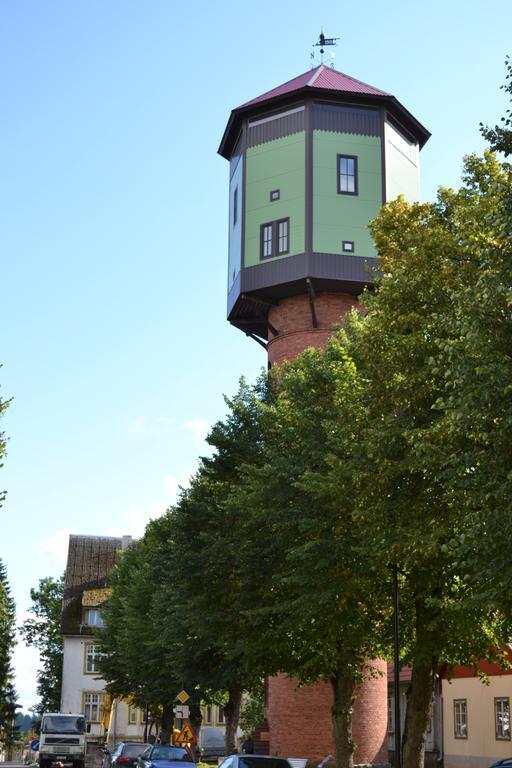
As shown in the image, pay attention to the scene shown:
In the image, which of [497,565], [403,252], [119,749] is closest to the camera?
[497,565]

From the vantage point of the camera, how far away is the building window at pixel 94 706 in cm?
8669

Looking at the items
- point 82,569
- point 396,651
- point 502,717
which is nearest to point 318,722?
point 502,717

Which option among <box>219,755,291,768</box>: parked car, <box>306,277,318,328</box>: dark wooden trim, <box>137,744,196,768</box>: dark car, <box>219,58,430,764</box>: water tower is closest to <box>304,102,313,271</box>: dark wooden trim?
<box>219,58,430,764</box>: water tower

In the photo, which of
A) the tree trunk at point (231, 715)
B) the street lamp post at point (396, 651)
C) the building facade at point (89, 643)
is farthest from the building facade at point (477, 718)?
the building facade at point (89, 643)

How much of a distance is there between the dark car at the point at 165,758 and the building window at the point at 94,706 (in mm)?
58249

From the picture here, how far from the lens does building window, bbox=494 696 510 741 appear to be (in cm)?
4006

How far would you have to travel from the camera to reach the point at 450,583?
2378cm

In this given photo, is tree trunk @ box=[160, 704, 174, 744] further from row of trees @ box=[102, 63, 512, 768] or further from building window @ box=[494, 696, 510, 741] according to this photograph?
building window @ box=[494, 696, 510, 741]

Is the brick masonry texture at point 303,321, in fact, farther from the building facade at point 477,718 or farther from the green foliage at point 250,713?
the green foliage at point 250,713

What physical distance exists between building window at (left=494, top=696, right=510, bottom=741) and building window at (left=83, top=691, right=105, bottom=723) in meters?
50.9

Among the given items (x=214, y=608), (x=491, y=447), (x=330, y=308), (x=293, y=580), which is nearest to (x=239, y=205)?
(x=330, y=308)

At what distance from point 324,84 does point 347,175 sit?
176 inches

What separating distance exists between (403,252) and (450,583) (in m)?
6.81

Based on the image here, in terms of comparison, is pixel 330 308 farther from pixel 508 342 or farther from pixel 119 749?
pixel 508 342
